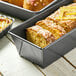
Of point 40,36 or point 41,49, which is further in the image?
point 40,36

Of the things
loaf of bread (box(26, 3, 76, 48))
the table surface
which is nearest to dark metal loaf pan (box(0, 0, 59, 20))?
loaf of bread (box(26, 3, 76, 48))

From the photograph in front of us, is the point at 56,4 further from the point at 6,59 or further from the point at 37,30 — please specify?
the point at 6,59

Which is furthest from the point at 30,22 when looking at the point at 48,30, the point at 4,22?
the point at 4,22

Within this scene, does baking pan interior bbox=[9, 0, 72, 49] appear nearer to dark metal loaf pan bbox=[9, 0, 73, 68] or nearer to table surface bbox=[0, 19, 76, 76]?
dark metal loaf pan bbox=[9, 0, 73, 68]

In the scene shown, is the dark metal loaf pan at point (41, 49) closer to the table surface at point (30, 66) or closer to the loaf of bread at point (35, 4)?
the table surface at point (30, 66)

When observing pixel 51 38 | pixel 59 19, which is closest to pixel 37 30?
pixel 51 38

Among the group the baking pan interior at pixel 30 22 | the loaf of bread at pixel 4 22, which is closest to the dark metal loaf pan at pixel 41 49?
the baking pan interior at pixel 30 22

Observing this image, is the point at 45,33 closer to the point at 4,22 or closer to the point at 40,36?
the point at 40,36
